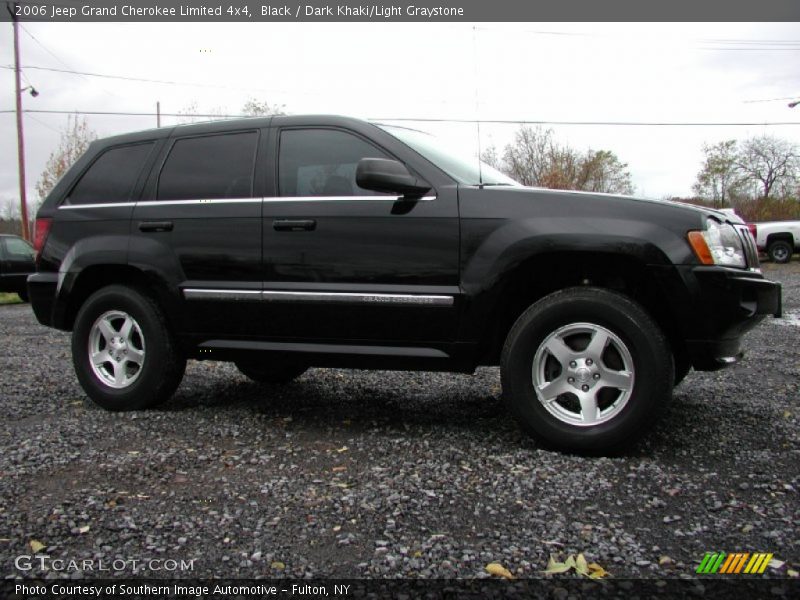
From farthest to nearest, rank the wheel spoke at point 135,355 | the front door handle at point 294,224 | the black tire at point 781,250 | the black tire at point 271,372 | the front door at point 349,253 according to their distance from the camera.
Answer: the black tire at point 781,250 < the black tire at point 271,372 < the wheel spoke at point 135,355 < the front door handle at point 294,224 < the front door at point 349,253

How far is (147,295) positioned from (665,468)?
130 inches

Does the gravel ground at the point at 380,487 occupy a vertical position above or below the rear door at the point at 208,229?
below

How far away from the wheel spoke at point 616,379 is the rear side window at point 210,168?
7.60ft

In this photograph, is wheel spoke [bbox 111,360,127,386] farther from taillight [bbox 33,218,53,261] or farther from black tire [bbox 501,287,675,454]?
black tire [bbox 501,287,675,454]

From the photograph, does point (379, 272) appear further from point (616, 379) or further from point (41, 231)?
point (41, 231)

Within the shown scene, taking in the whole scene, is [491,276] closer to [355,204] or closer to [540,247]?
[540,247]

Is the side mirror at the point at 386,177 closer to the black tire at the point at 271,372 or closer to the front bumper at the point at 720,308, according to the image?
the front bumper at the point at 720,308

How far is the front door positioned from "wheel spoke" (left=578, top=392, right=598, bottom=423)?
2.48 ft

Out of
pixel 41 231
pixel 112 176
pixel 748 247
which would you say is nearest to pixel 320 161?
pixel 112 176

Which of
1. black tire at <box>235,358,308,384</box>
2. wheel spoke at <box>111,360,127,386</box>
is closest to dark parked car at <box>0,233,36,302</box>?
black tire at <box>235,358,308,384</box>

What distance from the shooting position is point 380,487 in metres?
3.09

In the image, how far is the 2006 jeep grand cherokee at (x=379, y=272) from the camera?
341 cm

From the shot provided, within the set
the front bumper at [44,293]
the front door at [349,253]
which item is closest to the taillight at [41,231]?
the front bumper at [44,293]

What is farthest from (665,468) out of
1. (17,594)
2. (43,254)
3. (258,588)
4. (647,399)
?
(43,254)
